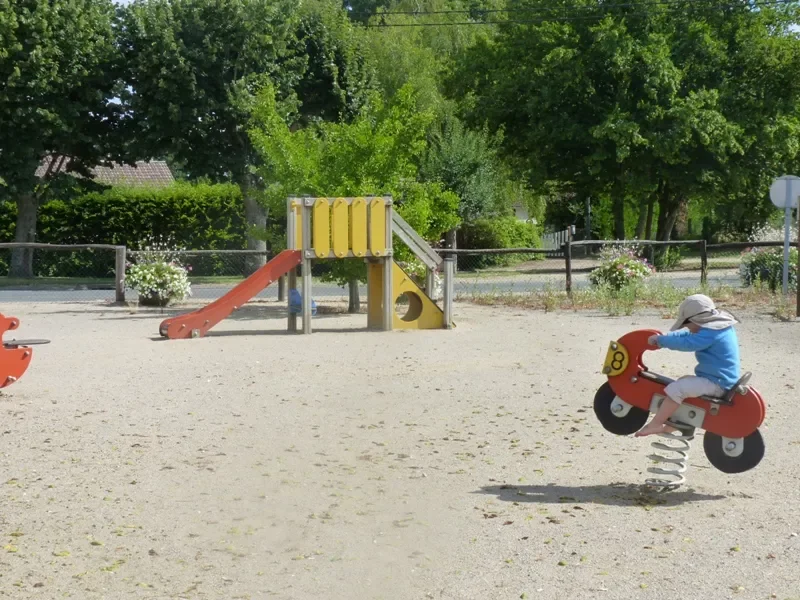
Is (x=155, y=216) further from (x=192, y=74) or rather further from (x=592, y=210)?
(x=592, y=210)

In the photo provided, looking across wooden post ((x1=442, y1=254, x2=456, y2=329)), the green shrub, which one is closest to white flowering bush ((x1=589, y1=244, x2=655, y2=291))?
wooden post ((x1=442, y1=254, x2=456, y2=329))

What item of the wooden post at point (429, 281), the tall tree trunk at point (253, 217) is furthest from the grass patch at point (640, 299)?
the tall tree trunk at point (253, 217)

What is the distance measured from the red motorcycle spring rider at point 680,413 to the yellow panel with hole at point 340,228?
31.6 feet

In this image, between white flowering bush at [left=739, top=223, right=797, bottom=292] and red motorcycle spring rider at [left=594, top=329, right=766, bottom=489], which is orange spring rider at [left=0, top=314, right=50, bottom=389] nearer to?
red motorcycle spring rider at [left=594, top=329, right=766, bottom=489]

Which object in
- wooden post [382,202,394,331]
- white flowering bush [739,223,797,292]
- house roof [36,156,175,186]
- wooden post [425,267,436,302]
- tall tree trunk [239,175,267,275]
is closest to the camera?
wooden post [382,202,394,331]

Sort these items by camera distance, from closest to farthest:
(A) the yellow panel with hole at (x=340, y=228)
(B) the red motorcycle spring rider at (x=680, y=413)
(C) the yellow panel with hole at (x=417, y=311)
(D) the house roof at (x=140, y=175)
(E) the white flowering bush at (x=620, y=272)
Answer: (B) the red motorcycle spring rider at (x=680, y=413), (A) the yellow panel with hole at (x=340, y=228), (C) the yellow panel with hole at (x=417, y=311), (E) the white flowering bush at (x=620, y=272), (D) the house roof at (x=140, y=175)

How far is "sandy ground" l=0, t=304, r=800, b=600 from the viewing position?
5.71 meters

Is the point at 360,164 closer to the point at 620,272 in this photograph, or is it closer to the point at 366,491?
Answer: the point at 620,272

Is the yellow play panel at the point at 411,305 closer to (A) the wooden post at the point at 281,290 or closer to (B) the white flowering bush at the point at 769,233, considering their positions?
(A) the wooden post at the point at 281,290

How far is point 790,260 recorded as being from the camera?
2422cm

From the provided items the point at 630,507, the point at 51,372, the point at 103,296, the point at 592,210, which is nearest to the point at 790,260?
the point at 103,296

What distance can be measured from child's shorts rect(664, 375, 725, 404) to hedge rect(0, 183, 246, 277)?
2994 cm

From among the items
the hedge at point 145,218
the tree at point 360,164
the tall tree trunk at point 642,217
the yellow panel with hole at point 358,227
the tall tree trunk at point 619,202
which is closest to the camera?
the yellow panel with hole at point 358,227

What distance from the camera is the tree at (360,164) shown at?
19719 millimetres
